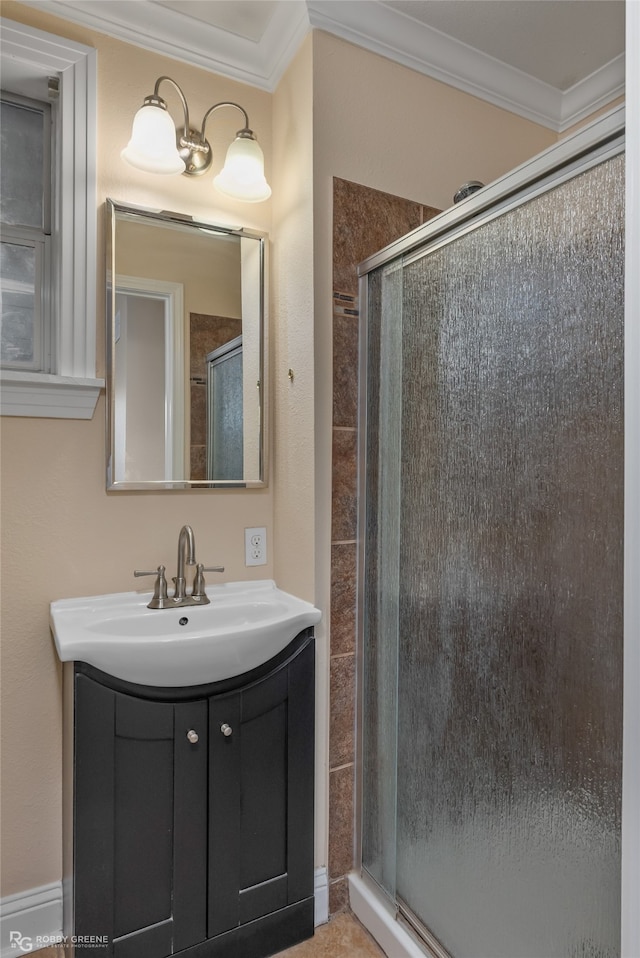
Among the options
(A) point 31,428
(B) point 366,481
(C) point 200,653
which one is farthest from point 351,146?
(C) point 200,653

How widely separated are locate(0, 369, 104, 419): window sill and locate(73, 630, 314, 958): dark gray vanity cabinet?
0.68 m

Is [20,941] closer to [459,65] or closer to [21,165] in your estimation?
[21,165]

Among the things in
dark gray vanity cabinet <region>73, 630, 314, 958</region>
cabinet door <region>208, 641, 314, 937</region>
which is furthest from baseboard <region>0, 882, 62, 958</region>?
cabinet door <region>208, 641, 314, 937</region>

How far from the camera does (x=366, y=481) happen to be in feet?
5.21

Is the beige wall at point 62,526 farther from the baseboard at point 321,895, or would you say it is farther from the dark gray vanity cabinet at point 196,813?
the baseboard at point 321,895

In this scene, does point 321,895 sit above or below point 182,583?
below

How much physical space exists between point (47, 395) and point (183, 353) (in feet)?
1.32

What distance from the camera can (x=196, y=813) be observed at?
132 centimetres

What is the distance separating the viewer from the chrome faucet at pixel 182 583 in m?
1.54

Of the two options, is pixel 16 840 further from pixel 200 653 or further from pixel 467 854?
pixel 467 854

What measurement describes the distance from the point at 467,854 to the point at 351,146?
6.02 ft

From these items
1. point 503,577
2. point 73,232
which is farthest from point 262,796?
point 73,232

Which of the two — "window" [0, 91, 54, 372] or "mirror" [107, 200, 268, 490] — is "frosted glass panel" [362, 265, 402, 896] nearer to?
"mirror" [107, 200, 268, 490]

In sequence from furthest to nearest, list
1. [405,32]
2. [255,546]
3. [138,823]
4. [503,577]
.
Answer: [255,546] → [405,32] → [138,823] → [503,577]
